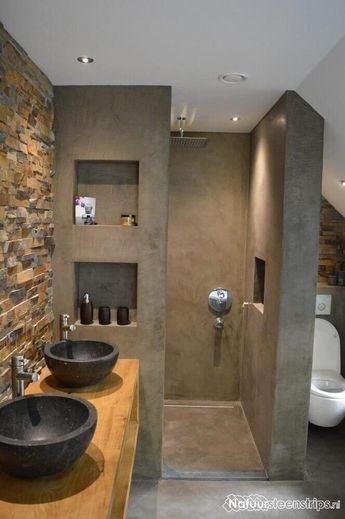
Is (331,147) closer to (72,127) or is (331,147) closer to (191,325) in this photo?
(72,127)

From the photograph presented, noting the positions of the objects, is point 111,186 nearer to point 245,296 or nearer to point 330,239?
point 245,296

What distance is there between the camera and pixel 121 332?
8.80ft

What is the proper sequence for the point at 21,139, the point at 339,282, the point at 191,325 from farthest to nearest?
the point at 191,325, the point at 339,282, the point at 21,139

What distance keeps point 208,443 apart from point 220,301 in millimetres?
1195

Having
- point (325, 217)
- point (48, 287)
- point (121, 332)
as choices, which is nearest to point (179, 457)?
point (121, 332)

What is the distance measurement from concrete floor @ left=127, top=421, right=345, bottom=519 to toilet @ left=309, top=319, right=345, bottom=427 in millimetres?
288

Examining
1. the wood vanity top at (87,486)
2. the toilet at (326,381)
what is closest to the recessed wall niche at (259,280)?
the toilet at (326,381)

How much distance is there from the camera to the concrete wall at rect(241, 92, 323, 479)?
2568mm

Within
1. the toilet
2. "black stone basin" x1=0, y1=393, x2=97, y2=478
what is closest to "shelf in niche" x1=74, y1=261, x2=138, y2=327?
"black stone basin" x1=0, y1=393, x2=97, y2=478

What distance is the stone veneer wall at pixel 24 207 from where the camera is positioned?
6.28ft

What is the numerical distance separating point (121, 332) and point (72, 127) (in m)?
1.28

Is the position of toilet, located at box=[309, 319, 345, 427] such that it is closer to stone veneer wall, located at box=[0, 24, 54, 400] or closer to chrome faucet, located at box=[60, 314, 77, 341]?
chrome faucet, located at box=[60, 314, 77, 341]

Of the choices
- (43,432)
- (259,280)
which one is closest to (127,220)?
(259,280)

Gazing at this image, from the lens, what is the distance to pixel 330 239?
380 cm
